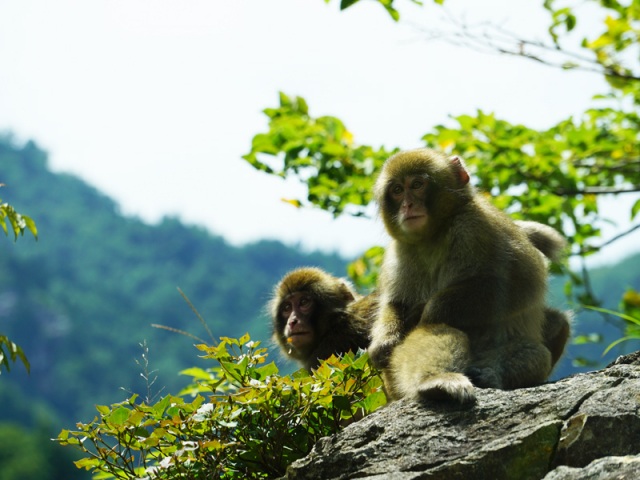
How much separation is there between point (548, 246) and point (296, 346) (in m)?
1.56

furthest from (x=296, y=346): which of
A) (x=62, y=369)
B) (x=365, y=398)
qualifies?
(x=62, y=369)

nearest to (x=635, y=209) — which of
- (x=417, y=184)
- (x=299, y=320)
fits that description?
(x=417, y=184)

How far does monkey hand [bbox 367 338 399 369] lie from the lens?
388 centimetres

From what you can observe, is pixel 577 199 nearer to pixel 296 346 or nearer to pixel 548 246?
pixel 548 246

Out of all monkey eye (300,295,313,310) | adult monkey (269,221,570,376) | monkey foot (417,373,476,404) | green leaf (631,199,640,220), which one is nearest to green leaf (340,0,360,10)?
monkey foot (417,373,476,404)

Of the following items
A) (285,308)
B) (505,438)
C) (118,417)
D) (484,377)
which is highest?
(285,308)

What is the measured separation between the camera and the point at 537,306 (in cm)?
395

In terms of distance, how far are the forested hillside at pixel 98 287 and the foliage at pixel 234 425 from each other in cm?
5625

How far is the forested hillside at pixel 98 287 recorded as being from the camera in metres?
73.2

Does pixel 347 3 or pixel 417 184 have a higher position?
pixel 347 3

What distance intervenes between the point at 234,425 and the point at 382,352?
962mm

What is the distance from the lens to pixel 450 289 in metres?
3.85

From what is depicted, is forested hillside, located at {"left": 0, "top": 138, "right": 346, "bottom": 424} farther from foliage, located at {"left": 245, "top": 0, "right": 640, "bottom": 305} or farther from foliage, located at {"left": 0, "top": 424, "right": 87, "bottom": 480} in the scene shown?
foliage, located at {"left": 245, "top": 0, "right": 640, "bottom": 305}

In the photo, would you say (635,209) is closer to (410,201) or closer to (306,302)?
(410,201)
